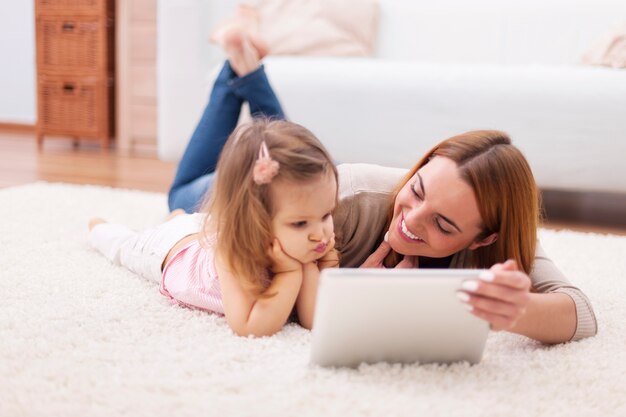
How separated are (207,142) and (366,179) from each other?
0.67m

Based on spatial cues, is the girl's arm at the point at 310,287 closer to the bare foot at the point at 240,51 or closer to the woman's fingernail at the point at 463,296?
the woman's fingernail at the point at 463,296

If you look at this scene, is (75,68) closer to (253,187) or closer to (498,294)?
(253,187)

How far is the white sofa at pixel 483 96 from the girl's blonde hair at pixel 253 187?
1.26m

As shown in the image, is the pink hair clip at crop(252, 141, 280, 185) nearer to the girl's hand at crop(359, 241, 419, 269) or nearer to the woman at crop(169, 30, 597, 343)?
the woman at crop(169, 30, 597, 343)

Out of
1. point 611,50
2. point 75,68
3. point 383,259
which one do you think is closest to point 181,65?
point 75,68

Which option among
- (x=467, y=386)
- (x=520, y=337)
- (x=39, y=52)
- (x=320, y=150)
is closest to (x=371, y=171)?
(x=320, y=150)

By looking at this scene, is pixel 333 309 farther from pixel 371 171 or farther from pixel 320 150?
pixel 371 171

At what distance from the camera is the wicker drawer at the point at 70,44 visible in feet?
11.2

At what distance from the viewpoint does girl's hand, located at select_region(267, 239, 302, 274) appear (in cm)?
99

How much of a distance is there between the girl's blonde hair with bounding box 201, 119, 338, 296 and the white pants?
0.77ft

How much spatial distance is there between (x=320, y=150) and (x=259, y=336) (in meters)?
0.29

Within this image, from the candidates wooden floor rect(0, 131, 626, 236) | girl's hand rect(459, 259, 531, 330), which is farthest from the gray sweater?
wooden floor rect(0, 131, 626, 236)

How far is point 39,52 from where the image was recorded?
3.50 m

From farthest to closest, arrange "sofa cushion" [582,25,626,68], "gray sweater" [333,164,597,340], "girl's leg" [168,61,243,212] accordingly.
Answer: "sofa cushion" [582,25,626,68] → "girl's leg" [168,61,243,212] → "gray sweater" [333,164,597,340]
